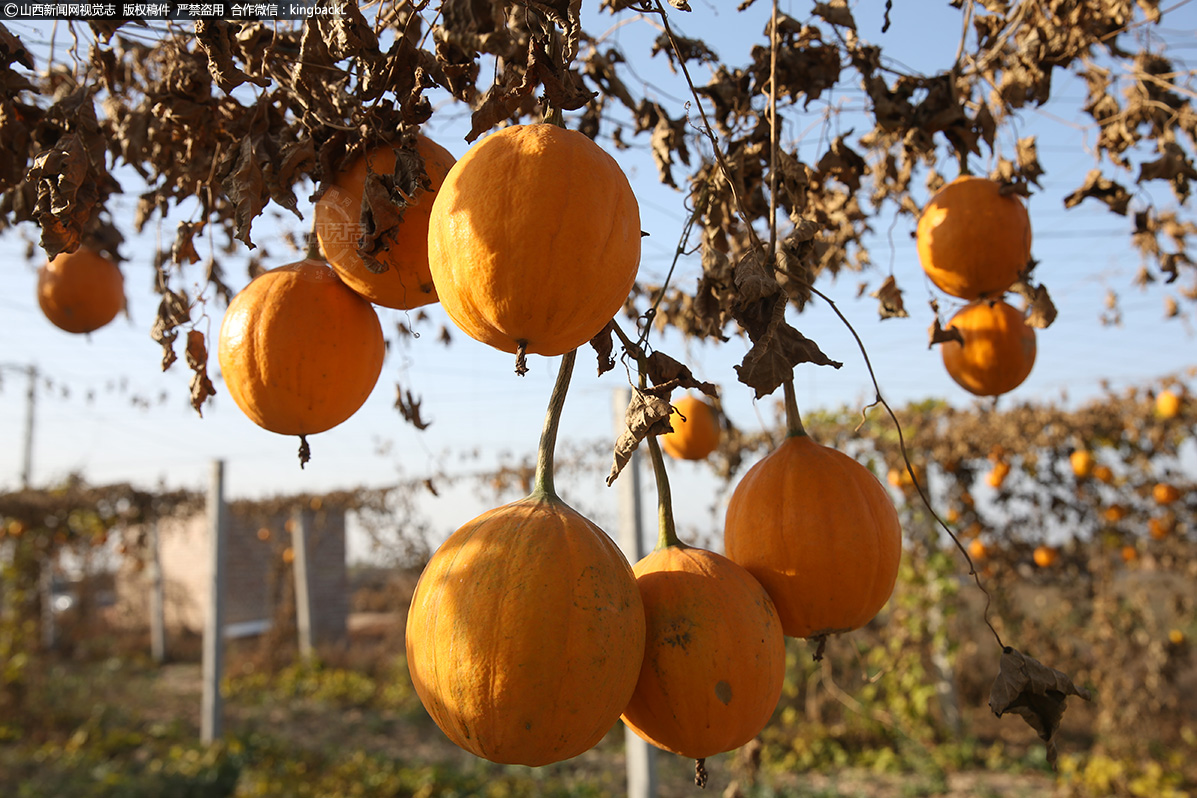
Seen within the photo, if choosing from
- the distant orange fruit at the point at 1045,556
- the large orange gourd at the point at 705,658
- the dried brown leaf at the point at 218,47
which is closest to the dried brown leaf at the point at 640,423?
the large orange gourd at the point at 705,658

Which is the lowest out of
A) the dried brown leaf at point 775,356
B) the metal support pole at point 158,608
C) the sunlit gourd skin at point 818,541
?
the metal support pole at point 158,608

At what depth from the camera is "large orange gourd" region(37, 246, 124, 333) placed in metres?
2.85

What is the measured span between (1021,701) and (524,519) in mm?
900

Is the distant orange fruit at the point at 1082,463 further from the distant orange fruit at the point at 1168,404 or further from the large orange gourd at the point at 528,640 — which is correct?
the large orange gourd at the point at 528,640

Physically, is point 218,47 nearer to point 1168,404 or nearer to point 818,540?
point 818,540

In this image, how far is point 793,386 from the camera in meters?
1.40

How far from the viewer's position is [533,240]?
3.42 feet

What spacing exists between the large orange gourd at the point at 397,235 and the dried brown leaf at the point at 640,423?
46 centimetres

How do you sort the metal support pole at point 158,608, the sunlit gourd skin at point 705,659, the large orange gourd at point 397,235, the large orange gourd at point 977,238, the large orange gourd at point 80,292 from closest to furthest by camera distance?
the sunlit gourd skin at point 705,659 → the large orange gourd at point 397,235 → the large orange gourd at point 977,238 → the large orange gourd at point 80,292 → the metal support pole at point 158,608

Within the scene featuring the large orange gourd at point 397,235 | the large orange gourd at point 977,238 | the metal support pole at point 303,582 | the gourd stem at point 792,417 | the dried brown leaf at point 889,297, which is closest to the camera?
the large orange gourd at point 397,235

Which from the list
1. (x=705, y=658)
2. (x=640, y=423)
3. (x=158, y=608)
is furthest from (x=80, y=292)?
(x=158, y=608)

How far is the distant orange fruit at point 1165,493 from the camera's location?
27.4 feet

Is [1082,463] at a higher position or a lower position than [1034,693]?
higher

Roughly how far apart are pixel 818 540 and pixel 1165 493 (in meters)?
9.18
